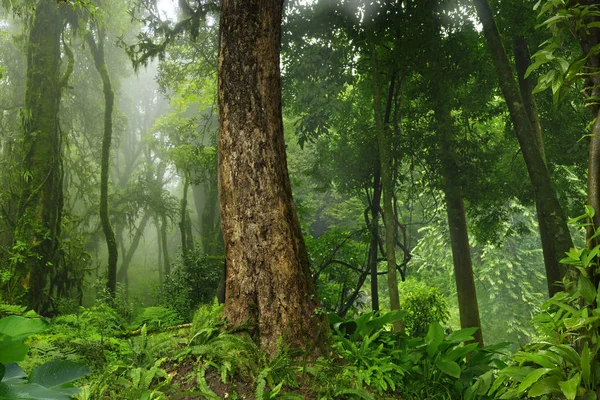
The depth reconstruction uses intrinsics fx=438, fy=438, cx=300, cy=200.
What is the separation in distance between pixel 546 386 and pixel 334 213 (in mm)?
17340

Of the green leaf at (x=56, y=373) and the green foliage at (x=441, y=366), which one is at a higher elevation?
the green leaf at (x=56, y=373)

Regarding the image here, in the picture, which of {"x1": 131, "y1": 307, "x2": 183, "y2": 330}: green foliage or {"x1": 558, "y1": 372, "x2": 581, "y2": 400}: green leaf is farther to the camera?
{"x1": 131, "y1": 307, "x2": 183, "y2": 330}: green foliage

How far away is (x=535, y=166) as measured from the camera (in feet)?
19.7

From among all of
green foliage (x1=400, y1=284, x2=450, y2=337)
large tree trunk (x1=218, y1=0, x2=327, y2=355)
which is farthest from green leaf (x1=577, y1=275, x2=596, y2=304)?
green foliage (x1=400, y1=284, x2=450, y2=337)

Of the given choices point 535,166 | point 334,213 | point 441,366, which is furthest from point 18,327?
point 334,213

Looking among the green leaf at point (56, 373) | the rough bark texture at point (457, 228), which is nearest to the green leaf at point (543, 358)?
the green leaf at point (56, 373)

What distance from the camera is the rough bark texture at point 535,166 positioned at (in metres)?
5.70

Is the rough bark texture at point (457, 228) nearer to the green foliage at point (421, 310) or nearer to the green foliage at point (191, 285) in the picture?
the green foliage at point (421, 310)

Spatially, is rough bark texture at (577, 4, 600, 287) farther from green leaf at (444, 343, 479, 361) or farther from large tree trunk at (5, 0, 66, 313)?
large tree trunk at (5, 0, 66, 313)

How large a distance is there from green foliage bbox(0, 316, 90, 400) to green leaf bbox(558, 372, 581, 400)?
7.17ft

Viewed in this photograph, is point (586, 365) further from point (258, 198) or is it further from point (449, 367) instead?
point (258, 198)

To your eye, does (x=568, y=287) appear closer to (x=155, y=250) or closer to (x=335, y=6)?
(x=335, y=6)

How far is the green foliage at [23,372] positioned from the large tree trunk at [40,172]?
7.78 meters

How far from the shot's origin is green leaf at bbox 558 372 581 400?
206cm
